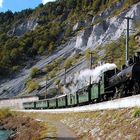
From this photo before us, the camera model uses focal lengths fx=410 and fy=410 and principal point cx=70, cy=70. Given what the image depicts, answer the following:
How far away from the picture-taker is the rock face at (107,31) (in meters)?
138

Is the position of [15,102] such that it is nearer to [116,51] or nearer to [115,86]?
[116,51]

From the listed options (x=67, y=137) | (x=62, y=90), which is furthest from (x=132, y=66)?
(x=62, y=90)

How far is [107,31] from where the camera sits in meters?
144

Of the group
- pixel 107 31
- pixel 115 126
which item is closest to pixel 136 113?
pixel 115 126

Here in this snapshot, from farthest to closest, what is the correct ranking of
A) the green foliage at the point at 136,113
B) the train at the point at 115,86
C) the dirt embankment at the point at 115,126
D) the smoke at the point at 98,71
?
1. the smoke at the point at 98,71
2. the train at the point at 115,86
3. the green foliage at the point at 136,113
4. the dirt embankment at the point at 115,126

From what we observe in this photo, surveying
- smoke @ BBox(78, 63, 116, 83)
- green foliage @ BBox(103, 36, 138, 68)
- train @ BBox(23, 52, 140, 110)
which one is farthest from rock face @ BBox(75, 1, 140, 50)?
train @ BBox(23, 52, 140, 110)

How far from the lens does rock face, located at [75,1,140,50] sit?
138 meters

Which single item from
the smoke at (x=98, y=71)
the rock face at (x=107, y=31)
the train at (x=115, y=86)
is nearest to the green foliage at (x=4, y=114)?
the smoke at (x=98, y=71)

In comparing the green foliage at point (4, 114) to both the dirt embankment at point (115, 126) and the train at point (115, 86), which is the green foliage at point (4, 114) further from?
the dirt embankment at point (115, 126)

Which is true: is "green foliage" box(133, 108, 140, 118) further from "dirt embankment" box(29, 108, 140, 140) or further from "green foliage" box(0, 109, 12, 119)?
"green foliage" box(0, 109, 12, 119)

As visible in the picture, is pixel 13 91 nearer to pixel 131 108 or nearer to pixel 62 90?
pixel 62 90

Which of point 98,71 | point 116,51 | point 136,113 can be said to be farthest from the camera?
point 116,51

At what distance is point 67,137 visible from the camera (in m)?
25.7

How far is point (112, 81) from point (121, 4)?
14802 cm
